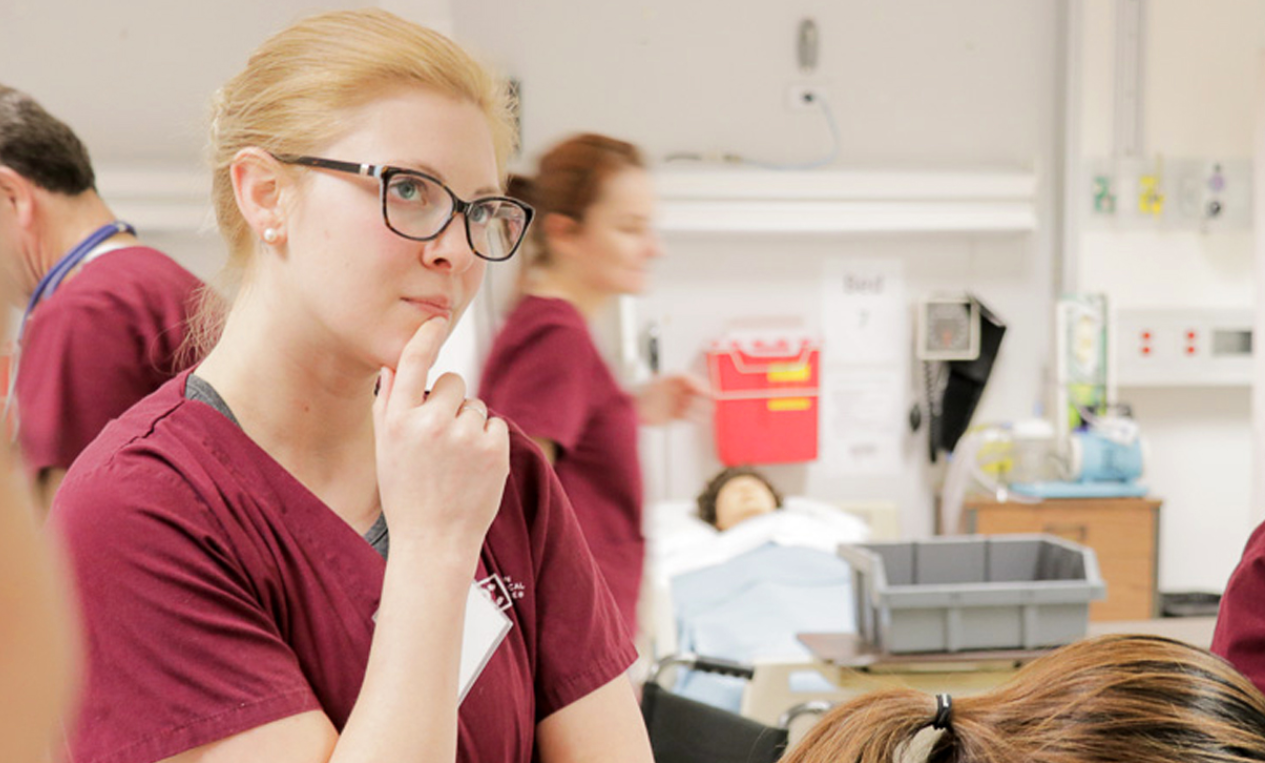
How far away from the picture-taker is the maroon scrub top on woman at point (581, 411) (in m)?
1.91

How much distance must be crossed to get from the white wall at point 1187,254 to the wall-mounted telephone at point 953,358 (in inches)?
18.0

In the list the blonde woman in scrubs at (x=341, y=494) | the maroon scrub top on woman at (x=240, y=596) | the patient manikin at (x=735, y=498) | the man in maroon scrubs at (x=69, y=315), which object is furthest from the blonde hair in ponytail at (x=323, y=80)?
the patient manikin at (x=735, y=498)

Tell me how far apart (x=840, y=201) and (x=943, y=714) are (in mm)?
4050

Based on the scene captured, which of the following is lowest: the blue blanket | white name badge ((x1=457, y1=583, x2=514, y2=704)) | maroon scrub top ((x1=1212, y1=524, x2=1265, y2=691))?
the blue blanket

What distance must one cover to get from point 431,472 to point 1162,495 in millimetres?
4789

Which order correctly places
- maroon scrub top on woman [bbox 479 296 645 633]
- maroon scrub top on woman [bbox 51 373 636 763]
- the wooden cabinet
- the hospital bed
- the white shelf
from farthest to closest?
the white shelf → the wooden cabinet → the hospital bed → maroon scrub top on woman [bbox 479 296 645 633] → maroon scrub top on woman [bbox 51 373 636 763]

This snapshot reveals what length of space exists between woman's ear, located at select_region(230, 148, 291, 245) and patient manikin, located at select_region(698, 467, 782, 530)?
3.60 m

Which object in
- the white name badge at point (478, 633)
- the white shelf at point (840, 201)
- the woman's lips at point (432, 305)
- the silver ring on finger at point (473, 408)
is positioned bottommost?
the white name badge at point (478, 633)

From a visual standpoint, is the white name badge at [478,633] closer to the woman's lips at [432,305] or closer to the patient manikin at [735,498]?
the woman's lips at [432,305]

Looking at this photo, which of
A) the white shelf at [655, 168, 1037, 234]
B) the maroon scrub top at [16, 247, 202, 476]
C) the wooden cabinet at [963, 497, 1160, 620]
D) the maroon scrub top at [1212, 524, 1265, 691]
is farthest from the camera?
the white shelf at [655, 168, 1037, 234]

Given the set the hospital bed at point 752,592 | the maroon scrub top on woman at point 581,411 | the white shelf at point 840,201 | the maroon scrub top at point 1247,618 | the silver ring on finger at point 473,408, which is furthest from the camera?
the white shelf at point 840,201

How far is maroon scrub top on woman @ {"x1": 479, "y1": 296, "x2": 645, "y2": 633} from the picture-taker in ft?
6.27

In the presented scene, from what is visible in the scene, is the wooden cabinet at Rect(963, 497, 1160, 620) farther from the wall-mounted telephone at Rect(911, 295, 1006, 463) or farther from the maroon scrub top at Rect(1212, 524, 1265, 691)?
the maroon scrub top at Rect(1212, 524, 1265, 691)

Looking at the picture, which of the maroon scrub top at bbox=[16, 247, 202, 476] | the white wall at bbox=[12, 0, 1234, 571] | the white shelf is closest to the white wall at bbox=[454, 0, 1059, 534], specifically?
the white wall at bbox=[12, 0, 1234, 571]
